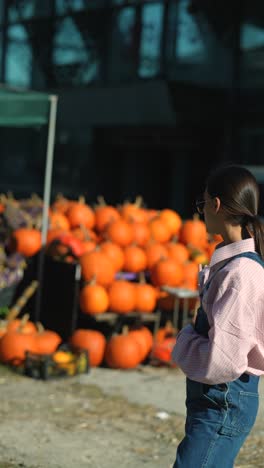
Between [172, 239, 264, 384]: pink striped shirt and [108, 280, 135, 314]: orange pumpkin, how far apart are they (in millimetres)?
4353

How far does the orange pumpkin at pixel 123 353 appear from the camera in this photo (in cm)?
672

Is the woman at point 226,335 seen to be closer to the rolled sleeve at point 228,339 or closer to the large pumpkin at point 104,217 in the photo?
the rolled sleeve at point 228,339

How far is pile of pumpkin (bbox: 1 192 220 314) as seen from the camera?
7.13m

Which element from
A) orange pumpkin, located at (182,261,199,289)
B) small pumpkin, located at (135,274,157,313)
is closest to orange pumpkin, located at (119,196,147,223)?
orange pumpkin, located at (182,261,199,289)

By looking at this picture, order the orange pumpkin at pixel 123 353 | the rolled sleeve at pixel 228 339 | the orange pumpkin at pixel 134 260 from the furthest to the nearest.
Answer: the orange pumpkin at pixel 134 260 → the orange pumpkin at pixel 123 353 → the rolled sleeve at pixel 228 339

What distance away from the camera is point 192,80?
16.3 meters

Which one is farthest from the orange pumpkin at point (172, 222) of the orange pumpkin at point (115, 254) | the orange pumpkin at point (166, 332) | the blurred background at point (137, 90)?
the blurred background at point (137, 90)

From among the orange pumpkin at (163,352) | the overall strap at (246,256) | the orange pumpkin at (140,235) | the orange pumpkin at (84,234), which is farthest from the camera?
the orange pumpkin at (140,235)

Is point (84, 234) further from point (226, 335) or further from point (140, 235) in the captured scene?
point (226, 335)

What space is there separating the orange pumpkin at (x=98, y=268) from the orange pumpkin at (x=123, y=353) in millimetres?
632

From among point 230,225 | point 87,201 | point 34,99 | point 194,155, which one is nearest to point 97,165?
point 87,201

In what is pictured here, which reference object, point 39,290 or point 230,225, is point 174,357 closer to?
point 230,225

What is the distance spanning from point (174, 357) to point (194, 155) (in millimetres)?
13956

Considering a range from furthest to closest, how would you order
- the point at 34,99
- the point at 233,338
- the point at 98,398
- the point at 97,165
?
the point at 97,165 → the point at 34,99 → the point at 98,398 → the point at 233,338
